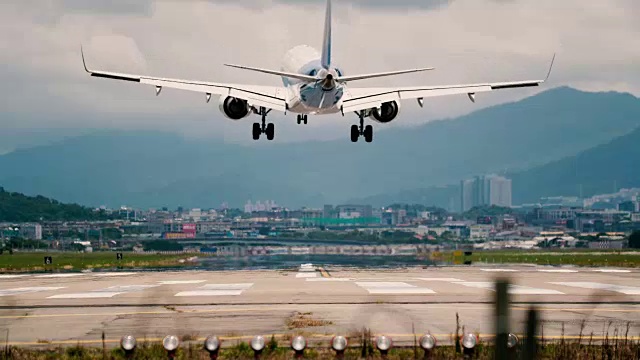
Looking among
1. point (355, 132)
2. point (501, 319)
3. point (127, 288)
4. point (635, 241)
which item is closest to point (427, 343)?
point (501, 319)

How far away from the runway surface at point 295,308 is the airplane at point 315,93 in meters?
23.8

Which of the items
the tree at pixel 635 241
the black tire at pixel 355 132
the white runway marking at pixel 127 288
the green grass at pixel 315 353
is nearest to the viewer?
the green grass at pixel 315 353

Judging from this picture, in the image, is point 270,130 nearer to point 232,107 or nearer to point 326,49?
point 232,107

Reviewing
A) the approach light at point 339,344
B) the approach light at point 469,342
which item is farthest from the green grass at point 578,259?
the approach light at point 339,344

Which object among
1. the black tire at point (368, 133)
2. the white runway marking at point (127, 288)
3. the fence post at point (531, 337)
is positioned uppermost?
the black tire at point (368, 133)

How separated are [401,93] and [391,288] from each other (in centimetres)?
3666

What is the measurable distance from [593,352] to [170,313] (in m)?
15.8

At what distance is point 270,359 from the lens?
23.6 meters

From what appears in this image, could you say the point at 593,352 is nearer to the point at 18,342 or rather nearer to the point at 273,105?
the point at 18,342

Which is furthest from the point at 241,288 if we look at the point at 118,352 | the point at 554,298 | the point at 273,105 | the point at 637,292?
the point at 273,105

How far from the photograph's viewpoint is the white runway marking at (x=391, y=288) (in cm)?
4491

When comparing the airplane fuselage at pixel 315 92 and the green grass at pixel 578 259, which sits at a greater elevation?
the airplane fuselage at pixel 315 92

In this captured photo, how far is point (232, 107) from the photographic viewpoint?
79.2 meters

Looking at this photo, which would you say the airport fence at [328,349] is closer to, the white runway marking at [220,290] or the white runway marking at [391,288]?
the white runway marking at [220,290]
